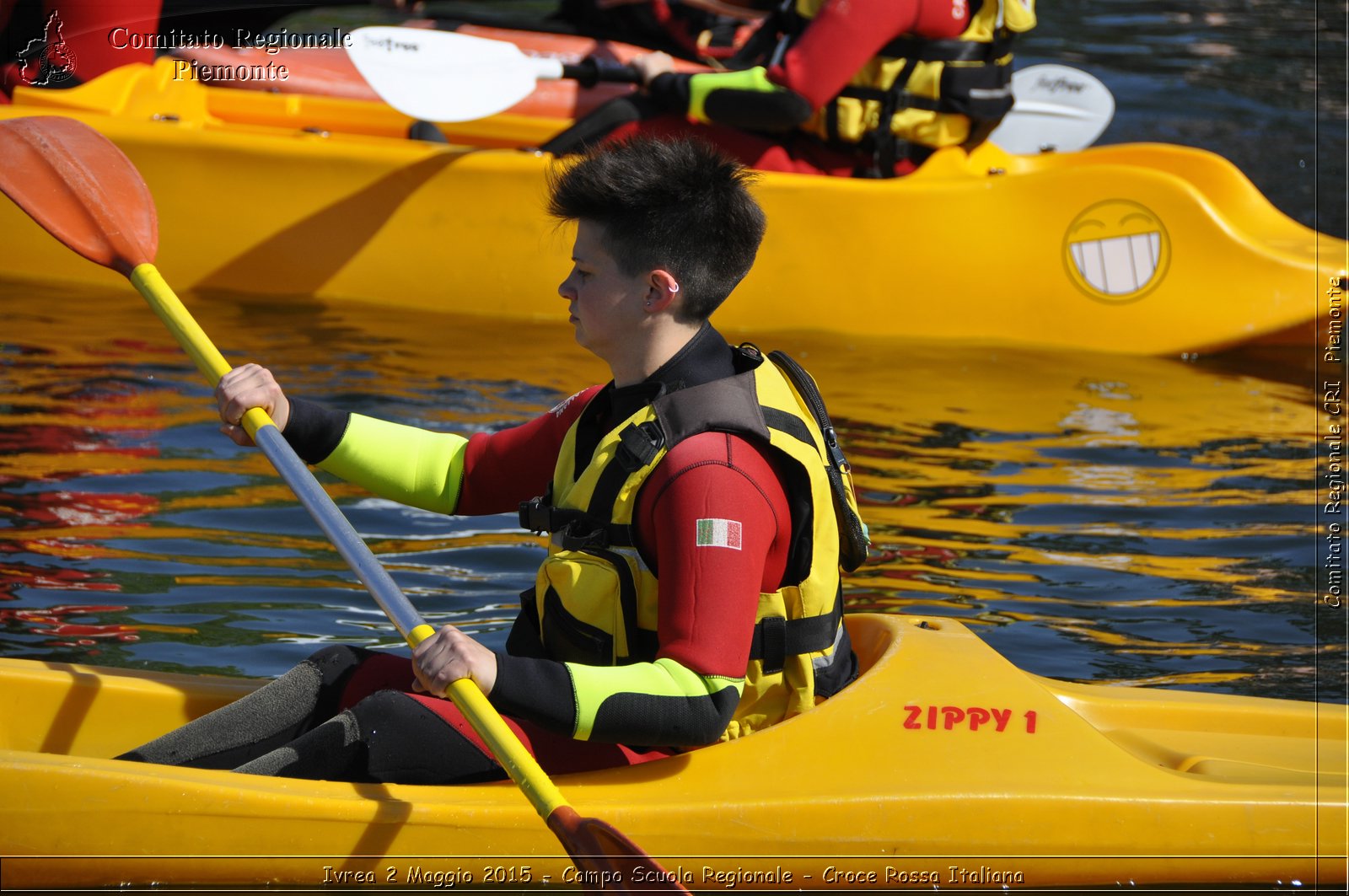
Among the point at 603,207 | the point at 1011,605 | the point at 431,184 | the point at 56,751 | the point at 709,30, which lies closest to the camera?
the point at 603,207

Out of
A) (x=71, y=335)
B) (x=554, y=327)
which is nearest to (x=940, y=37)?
(x=554, y=327)

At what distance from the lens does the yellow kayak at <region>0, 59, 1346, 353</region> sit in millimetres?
5223

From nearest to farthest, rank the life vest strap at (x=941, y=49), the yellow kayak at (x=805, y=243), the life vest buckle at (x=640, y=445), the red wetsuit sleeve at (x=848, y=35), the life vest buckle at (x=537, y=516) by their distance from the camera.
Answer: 1. the life vest buckle at (x=640, y=445)
2. the life vest buckle at (x=537, y=516)
3. the red wetsuit sleeve at (x=848, y=35)
4. the life vest strap at (x=941, y=49)
5. the yellow kayak at (x=805, y=243)

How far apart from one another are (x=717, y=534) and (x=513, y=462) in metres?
0.61

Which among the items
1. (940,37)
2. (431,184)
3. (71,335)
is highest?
(940,37)

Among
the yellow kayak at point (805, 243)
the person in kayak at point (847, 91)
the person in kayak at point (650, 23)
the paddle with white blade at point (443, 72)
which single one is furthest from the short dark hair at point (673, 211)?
the person in kayak at point (650, 23)

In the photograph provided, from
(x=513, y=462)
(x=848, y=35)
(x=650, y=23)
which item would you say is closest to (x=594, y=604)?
(x=513, y=462)

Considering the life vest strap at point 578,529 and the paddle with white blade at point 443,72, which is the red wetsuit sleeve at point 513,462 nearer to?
the life vest strap at point 578,529

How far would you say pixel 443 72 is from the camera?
17.7 feet

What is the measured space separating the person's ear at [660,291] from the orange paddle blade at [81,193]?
1099 mm

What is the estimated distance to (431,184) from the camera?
17.3 ft

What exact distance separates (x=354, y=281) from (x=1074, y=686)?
11.2 ft

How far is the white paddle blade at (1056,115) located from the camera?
639 cm

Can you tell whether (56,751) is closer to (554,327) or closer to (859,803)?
(859,803)
